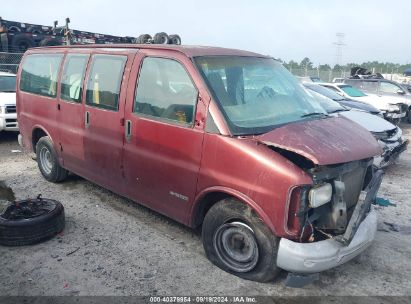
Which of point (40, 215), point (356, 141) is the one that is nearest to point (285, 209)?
point (356, 141)

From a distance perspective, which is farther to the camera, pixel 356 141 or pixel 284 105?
pixel 284 105

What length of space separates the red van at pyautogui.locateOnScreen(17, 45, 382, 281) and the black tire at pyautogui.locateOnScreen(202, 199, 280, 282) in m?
0.01

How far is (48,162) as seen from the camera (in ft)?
19.2

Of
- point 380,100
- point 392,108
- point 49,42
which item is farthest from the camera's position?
point 49,42

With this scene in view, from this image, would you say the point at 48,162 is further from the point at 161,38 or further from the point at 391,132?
the point at 391,132

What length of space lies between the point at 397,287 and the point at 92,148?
3.59 m

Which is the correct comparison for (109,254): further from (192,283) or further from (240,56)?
(240,56)

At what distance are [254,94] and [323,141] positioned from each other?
896 mm

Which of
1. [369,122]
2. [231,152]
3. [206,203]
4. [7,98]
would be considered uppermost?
[231,152]

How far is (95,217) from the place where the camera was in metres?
4.70

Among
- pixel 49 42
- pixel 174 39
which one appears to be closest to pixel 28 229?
pixel 174 39

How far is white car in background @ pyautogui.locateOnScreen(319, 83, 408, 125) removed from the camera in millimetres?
12273

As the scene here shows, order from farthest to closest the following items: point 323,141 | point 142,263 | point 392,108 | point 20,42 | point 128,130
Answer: point 20,42 → point 392,108 → point 128,130 → point 142,263 → point 323,141

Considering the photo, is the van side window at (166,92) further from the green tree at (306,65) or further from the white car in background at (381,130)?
the green tree at (306,65)
